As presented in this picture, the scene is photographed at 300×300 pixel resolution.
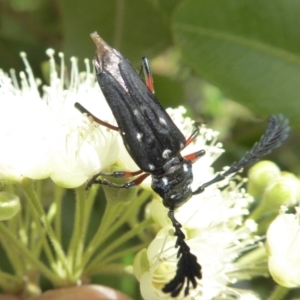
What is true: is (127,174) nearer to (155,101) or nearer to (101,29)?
(155,101)

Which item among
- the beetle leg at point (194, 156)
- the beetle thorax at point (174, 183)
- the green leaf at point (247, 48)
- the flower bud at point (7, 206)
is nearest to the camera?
the flower bud at point (7, 206)

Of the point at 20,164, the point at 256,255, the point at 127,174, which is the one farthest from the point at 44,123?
the point at 256,255

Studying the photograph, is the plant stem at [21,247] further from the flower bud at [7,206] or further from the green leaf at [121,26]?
the green leaf at [121,26]

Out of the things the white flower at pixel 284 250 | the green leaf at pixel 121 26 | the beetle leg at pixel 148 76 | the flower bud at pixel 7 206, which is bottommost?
the white flower at pixel 284 250

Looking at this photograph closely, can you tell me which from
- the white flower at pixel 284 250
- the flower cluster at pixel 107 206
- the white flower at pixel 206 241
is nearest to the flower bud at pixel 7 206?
the flower cluster at pixel 107 206

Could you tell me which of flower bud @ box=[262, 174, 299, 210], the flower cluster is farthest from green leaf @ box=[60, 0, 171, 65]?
flower bud @ box=[262, 174, 299, 210]

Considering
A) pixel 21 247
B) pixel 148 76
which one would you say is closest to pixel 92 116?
pixel 148 76
